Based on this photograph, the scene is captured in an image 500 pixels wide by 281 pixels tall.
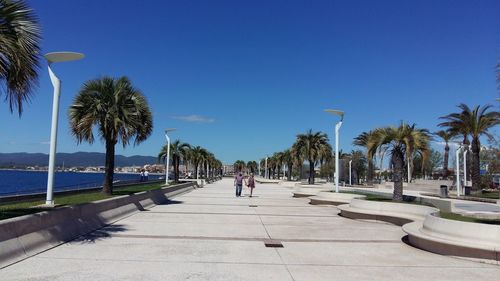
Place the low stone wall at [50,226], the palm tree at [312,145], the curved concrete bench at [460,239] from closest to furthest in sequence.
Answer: the low stone wall at [50,226] < the curved concrete bench at [460,239] < the palm tree at [312,145]

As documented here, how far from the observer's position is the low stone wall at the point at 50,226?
7.57 meters

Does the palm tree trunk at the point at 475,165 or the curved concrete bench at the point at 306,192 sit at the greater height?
the palm tree trunk at the point at 475,165

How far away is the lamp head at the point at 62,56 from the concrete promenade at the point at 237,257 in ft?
14.7

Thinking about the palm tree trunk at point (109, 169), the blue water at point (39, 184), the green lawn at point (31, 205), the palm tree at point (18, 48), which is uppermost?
the palm tree at point (18, 48)

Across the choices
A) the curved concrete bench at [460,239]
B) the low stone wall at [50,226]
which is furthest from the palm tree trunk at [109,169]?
the curved concrete bench at [460,239]

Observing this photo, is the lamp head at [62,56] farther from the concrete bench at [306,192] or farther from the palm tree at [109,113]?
the concrete bench at [306,192]

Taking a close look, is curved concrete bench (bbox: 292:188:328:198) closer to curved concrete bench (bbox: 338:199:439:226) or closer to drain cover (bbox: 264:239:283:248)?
curved concrete bench (bbox: 338:199:439:226)

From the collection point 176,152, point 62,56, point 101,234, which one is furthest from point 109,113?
point 176,152

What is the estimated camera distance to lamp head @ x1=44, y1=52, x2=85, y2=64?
39.2 feet

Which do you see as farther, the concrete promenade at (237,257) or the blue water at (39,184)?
the blue water at (39,184)

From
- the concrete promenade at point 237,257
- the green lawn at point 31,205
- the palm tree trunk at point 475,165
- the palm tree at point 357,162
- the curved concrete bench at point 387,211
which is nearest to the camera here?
the concrete promenade at point 237,257

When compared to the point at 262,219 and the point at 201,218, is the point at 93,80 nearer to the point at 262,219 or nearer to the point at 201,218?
the point at 201,218

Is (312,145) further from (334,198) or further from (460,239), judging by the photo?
(460,239)

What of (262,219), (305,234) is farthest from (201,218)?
(305,234)
